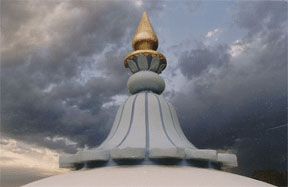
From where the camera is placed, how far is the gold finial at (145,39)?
220 inches

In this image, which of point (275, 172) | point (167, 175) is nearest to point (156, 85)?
point (167, 175)

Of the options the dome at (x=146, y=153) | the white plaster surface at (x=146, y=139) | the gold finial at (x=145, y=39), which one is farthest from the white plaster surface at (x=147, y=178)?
the gold finial at (x=145, y=39)

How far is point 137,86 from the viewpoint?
17.4 ft

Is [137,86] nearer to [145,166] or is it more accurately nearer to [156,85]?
[156,85]

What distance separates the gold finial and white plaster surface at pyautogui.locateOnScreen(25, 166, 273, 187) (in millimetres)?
2741

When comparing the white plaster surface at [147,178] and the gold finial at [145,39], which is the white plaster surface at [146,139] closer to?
the white plaster surface at [147,178]

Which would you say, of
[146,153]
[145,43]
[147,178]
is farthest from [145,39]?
[147,178]

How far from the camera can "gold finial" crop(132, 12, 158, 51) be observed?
18.3ft

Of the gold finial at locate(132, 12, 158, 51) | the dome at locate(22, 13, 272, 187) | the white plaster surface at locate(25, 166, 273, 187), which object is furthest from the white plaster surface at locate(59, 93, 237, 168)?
the gold finial at locate(132, 12, 158, 51)

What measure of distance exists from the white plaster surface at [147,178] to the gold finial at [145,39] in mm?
2741

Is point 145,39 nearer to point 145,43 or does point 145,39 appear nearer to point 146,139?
point 145,43

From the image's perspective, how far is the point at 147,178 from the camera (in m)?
3.19

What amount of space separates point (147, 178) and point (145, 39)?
3.17 m

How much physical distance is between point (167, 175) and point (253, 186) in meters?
1.12
